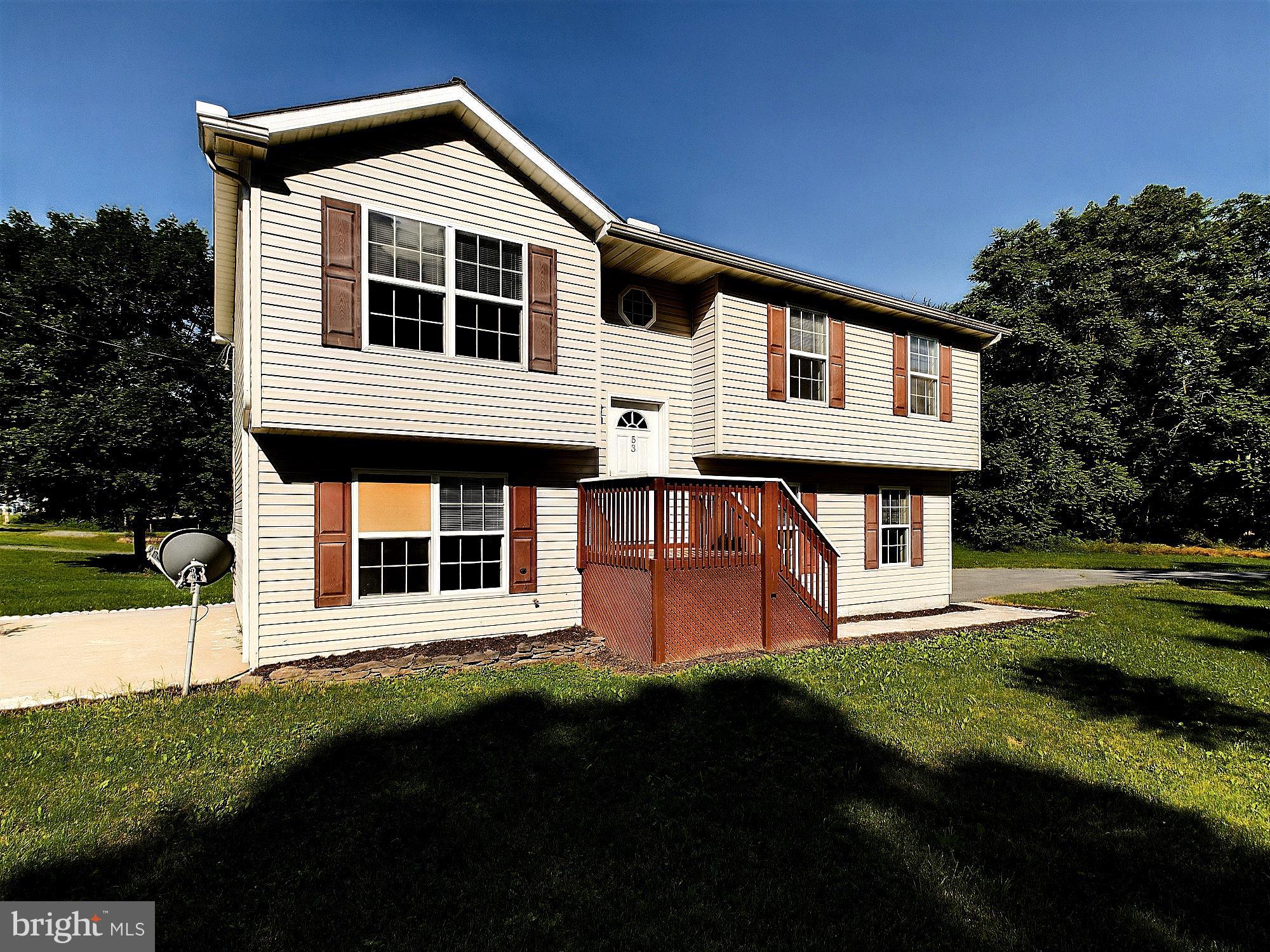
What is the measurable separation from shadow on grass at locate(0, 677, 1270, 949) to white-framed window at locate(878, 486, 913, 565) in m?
8.72

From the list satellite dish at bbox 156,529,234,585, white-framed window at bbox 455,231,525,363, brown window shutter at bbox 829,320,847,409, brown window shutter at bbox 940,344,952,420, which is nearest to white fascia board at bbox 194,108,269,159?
white-framed window at bbox 455,231,525,363

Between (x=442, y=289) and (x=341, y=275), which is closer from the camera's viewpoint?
(x=341, y=275)

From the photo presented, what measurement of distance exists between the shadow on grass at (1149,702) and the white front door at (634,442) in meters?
A: 5.83

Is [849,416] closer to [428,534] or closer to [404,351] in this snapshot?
[428,534]

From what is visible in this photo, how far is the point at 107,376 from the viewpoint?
19000 mm

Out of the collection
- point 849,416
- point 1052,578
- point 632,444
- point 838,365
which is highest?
point 838,365

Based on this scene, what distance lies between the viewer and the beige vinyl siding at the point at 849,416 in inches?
408

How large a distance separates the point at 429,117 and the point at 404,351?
3.02 meters

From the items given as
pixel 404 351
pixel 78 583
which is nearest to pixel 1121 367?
pixel 404 351

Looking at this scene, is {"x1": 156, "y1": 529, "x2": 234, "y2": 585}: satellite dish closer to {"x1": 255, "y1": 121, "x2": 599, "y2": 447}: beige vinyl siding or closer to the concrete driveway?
{"x1": 255, "y1": 121, "x2": 599, "y2": 447}: beige vinyl siding

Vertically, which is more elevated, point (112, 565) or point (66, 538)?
point (112, 565)

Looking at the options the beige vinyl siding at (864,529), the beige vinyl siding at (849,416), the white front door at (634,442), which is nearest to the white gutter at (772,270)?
the beige vinyl siding at (849,416)

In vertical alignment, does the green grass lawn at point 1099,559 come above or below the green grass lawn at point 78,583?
below

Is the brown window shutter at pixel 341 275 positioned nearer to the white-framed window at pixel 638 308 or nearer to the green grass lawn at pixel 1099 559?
the white-framed window at pixel 638 308
